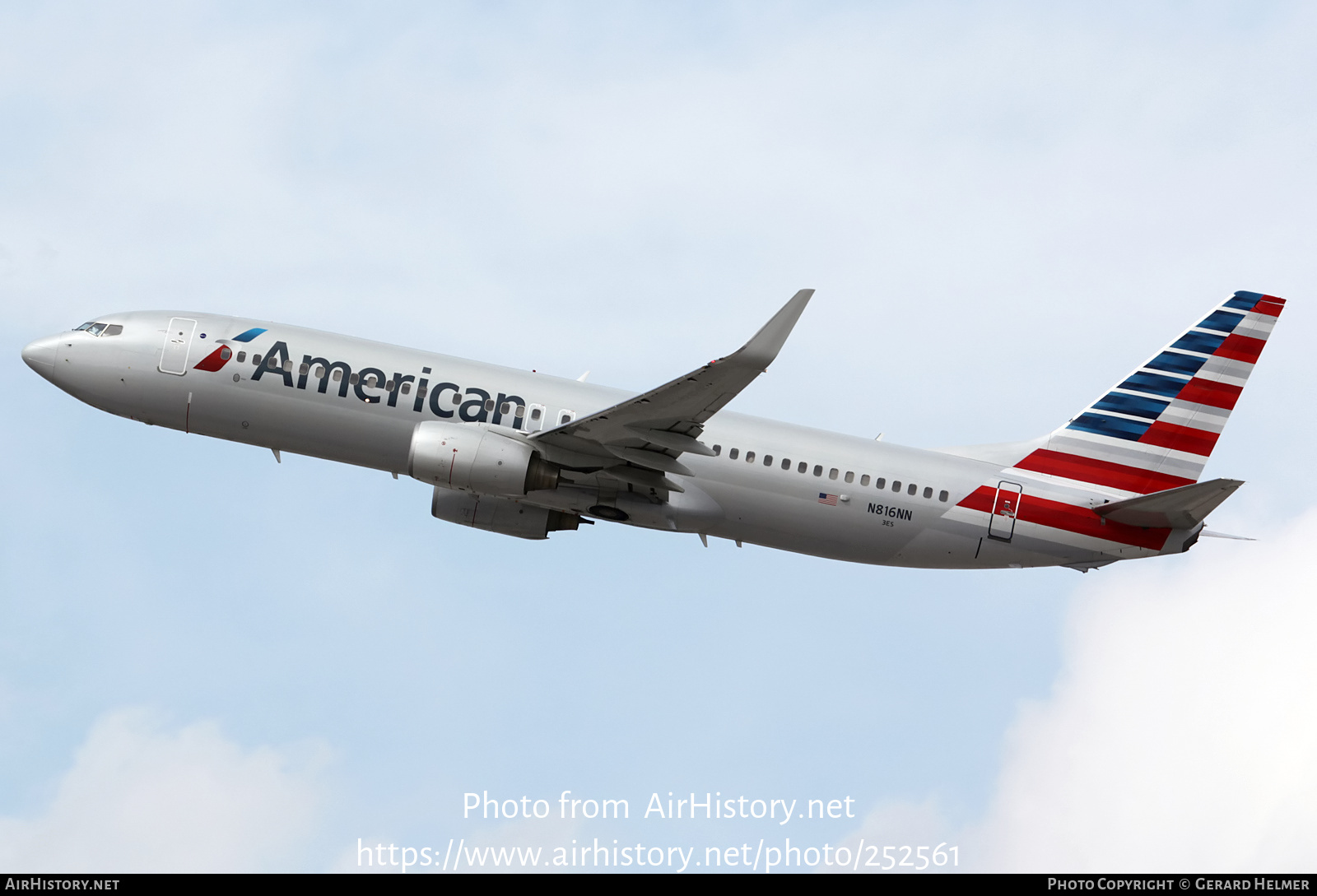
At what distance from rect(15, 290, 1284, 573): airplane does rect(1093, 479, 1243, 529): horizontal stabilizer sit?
0.20ft

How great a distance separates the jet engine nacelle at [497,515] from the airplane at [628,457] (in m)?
0.18

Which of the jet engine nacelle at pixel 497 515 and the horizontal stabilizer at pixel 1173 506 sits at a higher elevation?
the horizontal stabilizer at pixel 1173 506

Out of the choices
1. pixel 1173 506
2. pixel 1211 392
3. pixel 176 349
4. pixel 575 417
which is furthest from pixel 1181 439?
pixel 176 349

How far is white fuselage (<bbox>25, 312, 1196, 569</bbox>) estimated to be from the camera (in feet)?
108

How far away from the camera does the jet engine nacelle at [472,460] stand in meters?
30.7

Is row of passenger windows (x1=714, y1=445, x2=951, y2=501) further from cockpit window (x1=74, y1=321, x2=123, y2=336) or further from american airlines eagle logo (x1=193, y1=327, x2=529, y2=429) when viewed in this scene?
cockpit window (x1=74, y1=321, x2=123, y2=336)

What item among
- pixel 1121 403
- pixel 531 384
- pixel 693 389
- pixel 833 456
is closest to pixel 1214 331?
pixel 1121 403

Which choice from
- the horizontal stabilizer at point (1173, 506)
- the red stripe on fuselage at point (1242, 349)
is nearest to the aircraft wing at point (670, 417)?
the horizontal stabilizer at point (1173, 506)

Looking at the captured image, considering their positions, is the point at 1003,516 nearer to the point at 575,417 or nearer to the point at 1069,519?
the point at 1069,519

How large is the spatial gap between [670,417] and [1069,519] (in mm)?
11494

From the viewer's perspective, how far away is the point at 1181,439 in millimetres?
35438

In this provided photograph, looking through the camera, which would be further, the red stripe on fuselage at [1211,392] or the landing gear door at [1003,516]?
the red stripe on fuselage at [1211,392]

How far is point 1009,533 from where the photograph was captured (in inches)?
1329

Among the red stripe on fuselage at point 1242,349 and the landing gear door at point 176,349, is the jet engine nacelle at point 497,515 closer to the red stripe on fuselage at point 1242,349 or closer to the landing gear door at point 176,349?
the landing gear door at point 176,349
